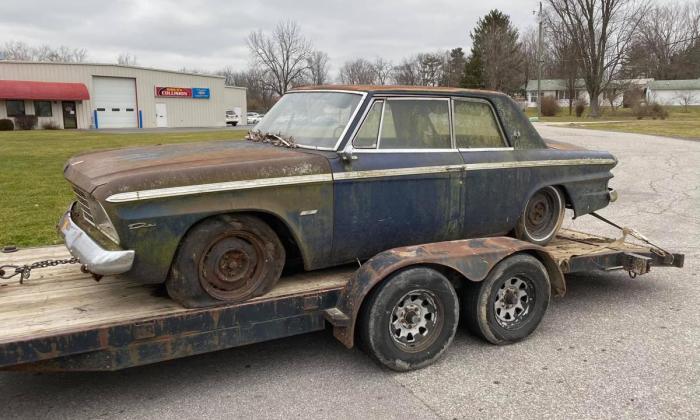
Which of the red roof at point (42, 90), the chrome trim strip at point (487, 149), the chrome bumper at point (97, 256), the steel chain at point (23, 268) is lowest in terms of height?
the steel chain at point (23, 268)

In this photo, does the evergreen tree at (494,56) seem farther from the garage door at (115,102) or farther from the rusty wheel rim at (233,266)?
the rusty wheel rim at (233,266)

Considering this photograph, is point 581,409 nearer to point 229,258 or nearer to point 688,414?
point 688,414

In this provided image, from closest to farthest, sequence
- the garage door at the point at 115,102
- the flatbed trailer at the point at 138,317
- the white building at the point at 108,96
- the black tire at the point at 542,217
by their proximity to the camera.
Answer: the flatbed trailer at the point at 138,317 → the black tire at the point at 542,217 → the white building at the point at 108,96 → the garage door at the point at 115,102

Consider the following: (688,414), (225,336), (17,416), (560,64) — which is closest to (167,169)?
(225,336)

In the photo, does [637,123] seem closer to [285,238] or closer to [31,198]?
[31,198]

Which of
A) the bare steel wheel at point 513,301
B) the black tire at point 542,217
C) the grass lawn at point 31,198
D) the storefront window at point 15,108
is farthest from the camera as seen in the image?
the storefront window at point 15,108

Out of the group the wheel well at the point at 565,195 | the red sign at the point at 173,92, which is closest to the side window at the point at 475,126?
the wheel well at the point at 565,195

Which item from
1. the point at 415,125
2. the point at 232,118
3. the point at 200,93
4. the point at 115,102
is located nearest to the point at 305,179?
the point at 415,125

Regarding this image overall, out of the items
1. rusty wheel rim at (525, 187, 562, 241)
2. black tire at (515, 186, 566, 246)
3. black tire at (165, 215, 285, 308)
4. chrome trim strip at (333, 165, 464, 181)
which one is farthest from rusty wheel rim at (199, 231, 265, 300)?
rusty wheel rim at (525, 187, 562, 241)

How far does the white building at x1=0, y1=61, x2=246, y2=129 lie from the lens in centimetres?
4131

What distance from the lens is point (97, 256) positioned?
3.33m

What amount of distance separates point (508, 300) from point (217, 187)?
2334mm

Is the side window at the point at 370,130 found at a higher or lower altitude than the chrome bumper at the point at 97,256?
higher

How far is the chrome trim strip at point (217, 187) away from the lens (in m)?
3.23
